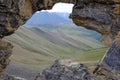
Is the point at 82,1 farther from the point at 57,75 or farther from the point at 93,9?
the point at 57,75

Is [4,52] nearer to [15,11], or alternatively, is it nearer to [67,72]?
[15,11]

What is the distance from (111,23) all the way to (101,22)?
145cm

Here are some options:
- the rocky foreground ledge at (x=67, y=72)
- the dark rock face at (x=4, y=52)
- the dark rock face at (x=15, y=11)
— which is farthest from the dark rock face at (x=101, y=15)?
the dark rock face at (x=4, y=52)

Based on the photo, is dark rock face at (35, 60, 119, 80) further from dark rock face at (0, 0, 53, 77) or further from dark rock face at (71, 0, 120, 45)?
dark rock face at (0, 0, 53, 77)

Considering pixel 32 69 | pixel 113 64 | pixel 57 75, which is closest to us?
pixel 113 64

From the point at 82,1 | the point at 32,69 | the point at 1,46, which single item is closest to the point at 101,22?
the point at 82,1

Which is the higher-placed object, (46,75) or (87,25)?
(87,25)

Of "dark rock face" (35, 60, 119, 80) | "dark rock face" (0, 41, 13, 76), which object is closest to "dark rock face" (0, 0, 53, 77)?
"dark rock face" (0, 41, 13, 76)

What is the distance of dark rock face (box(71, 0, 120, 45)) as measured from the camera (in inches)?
1641

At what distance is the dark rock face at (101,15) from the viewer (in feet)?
137

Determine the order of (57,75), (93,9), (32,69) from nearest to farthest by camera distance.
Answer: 1. (93,9)
2. (57,75)
3. (32,69)

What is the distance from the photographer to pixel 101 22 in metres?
42.6

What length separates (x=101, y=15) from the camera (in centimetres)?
4250

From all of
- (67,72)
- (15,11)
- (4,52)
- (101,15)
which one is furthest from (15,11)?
(67,72)
